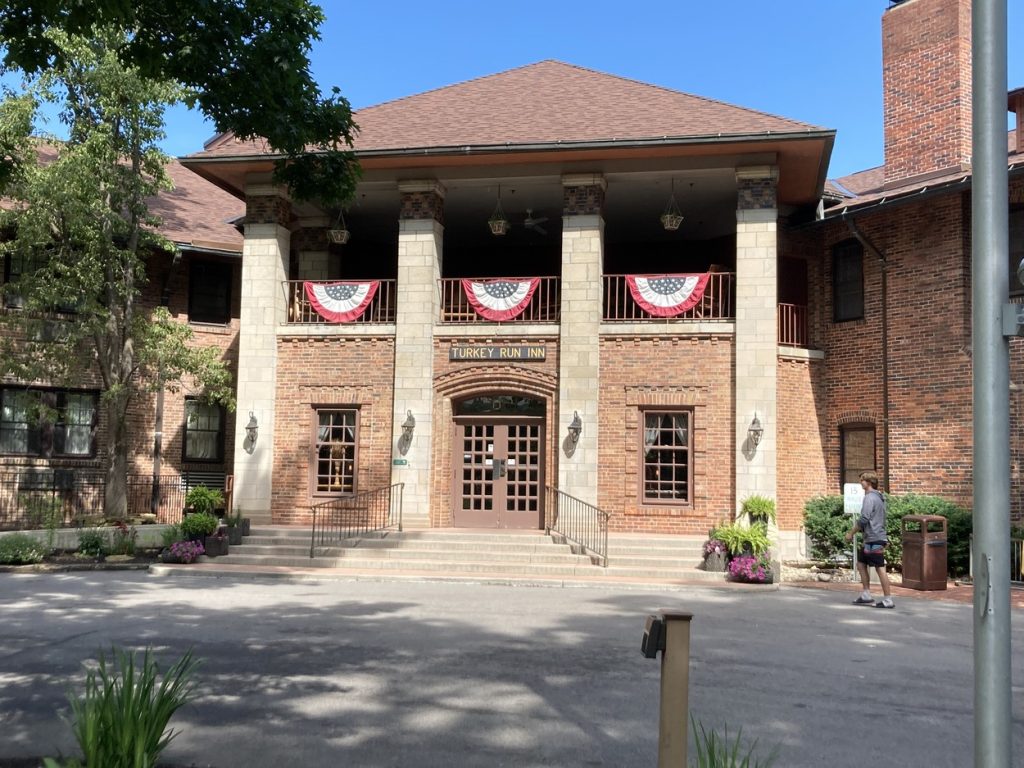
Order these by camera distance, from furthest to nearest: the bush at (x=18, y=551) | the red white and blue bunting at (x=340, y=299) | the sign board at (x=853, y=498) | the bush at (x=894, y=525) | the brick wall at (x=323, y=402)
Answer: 1. the red white and blue bunting at (x=340, y=299)
2. the brick wall at (x=323, y=402)
3. the bush at (x=18, y=551)
4. the bush at (x=894, y=525)
5. the sign board at (x=853, y=498)

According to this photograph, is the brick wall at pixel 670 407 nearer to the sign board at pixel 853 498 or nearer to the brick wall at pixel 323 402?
the sign board at pixel 853 498

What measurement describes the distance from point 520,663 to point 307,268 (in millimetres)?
14898

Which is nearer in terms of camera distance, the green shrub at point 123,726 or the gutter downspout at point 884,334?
the green shrub at point 123,726

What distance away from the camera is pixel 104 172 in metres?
19.1

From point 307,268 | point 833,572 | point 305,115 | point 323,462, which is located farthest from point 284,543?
point 305,115

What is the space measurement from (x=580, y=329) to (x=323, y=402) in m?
5.65

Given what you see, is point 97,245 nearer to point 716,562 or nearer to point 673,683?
point 716,562

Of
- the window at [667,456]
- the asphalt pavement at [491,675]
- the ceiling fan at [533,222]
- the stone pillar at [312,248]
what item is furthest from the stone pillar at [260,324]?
the window at [667,456]

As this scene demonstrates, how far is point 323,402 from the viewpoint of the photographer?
64.6 feet

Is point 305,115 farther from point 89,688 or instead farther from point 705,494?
point 705,494

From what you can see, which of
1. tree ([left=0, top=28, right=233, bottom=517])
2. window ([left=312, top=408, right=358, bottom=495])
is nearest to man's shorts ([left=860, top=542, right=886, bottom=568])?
window ([left=312, top=408, right=358, bottom=495])

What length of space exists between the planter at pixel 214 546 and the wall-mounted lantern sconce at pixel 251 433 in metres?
2.61

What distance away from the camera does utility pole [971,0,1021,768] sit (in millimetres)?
3678

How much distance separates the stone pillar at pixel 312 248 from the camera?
21484 millimetres
